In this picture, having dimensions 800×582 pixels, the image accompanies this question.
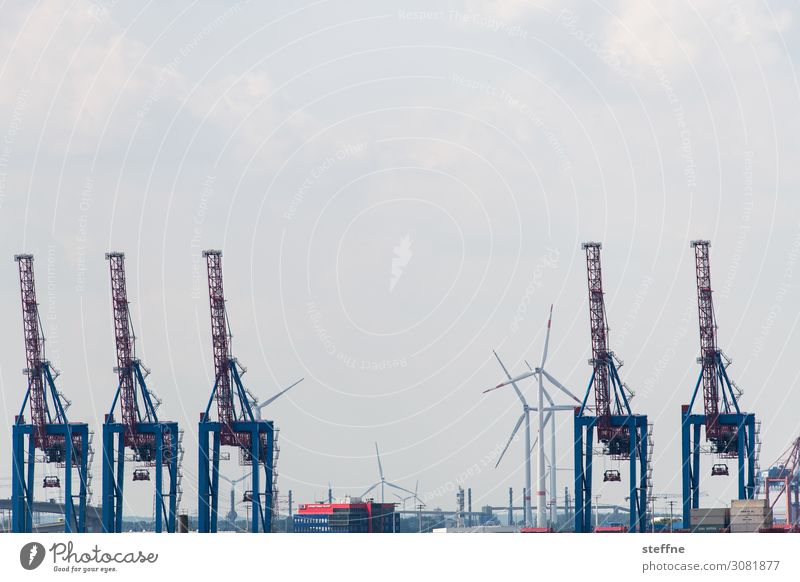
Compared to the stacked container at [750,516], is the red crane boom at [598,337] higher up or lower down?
higher up

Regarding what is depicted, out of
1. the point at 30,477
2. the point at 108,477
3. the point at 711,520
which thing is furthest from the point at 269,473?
the point at 711,520

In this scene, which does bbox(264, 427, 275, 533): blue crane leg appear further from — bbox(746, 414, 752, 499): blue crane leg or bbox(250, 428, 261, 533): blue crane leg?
bbox(746, 414, 752, 499): blue crane leg

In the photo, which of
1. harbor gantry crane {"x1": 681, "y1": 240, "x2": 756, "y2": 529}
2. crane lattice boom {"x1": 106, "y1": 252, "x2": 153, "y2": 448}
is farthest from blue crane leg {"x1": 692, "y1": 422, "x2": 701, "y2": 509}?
crane lattice boom {"x1": 106, "y1": 252, "x2": 153, "y2": 448}

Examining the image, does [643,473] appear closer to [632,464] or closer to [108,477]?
[632,464]

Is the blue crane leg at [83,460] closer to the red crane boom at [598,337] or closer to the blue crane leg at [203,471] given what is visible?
the blue crane leg at [203,471]

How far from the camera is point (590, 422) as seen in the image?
469 ft
